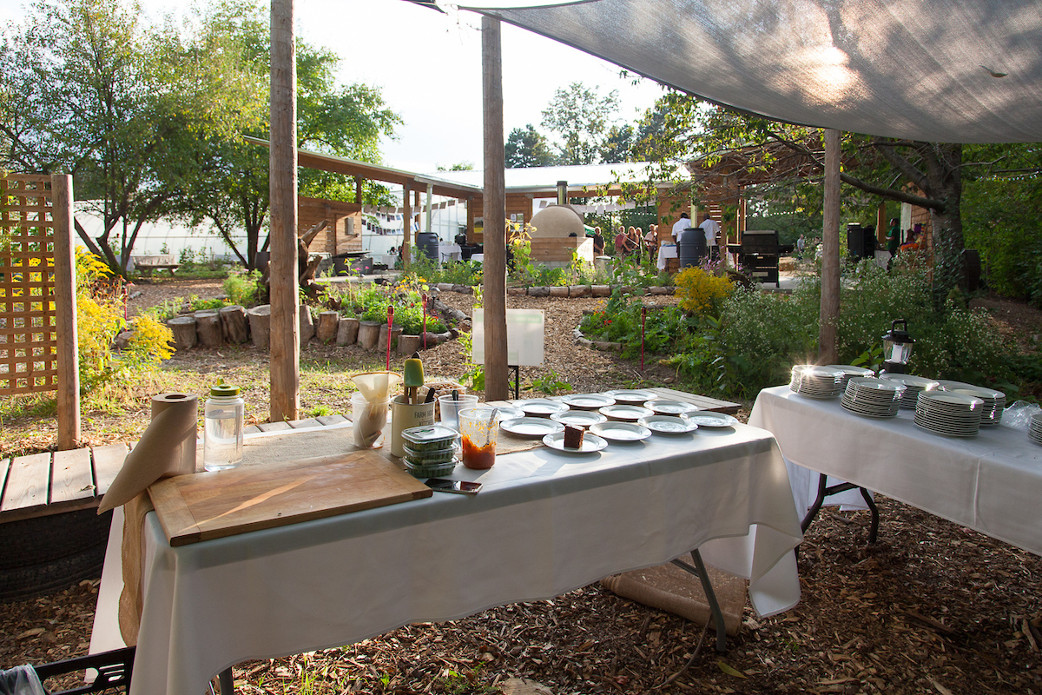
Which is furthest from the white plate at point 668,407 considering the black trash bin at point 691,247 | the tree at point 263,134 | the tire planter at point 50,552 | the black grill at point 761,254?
the tree at point 263,134

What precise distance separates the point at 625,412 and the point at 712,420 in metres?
0.31

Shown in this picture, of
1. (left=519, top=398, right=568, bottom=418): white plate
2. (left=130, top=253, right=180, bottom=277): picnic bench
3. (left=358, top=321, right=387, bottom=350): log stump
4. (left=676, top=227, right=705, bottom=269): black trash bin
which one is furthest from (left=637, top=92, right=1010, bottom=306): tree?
(left=130, top=253, right=180, bottom=277): picnic bench

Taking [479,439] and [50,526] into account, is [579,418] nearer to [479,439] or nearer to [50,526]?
[479,439]

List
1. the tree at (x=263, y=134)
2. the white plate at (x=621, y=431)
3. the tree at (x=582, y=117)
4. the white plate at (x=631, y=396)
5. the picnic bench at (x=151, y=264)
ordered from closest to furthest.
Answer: the white plate at (x=621, y=431)
the white plate at (x=631, y=396)
the picnic bench at (x=151, y=264)
the tree at (x=263, y=134)
the tree at (x=582, y=117)

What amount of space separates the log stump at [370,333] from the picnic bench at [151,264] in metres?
11.5

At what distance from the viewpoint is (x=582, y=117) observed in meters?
44.7

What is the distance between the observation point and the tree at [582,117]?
1750 inches

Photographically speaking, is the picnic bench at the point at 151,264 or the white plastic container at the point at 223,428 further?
the picnic bench at the point at 151,264

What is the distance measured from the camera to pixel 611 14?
8.57ft

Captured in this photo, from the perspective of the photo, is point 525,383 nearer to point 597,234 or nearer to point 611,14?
point 611,14

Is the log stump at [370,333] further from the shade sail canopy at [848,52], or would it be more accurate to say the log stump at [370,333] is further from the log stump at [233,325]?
the shade sail canopy at [848,52]

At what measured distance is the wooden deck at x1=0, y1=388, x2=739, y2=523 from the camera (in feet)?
9.04

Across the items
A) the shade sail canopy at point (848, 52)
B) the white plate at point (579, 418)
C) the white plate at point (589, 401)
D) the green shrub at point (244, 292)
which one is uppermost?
the shade sail canopy at point (848, 52)

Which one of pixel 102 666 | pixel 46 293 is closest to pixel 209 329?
pixel 46 293
